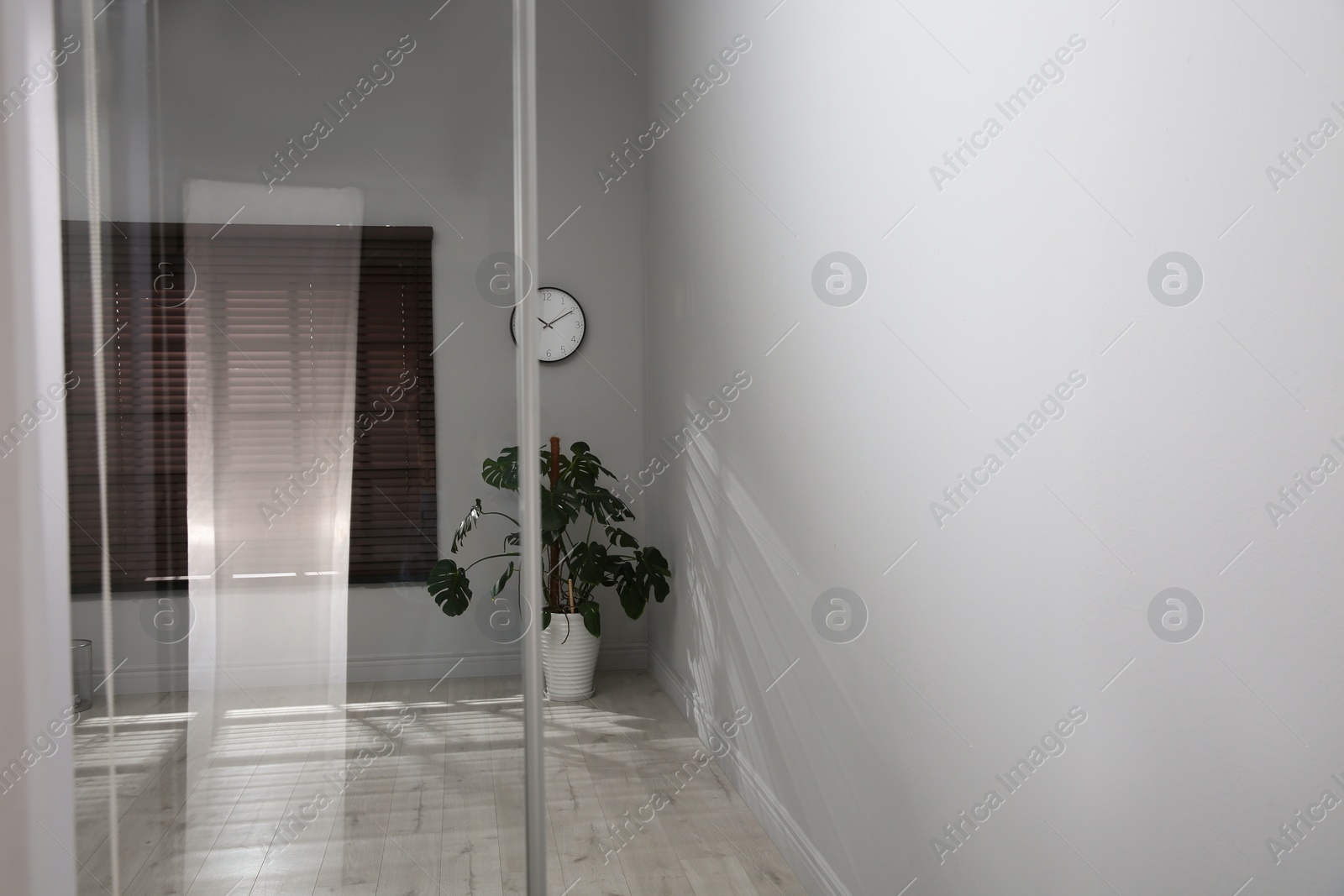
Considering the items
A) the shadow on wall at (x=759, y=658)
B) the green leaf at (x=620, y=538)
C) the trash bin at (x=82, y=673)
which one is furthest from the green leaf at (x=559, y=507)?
the trash bin at (x=82, y=673)

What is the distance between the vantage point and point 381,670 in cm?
124

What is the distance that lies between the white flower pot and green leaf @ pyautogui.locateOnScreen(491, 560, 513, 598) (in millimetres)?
2330

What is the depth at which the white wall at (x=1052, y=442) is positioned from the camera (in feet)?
2.99

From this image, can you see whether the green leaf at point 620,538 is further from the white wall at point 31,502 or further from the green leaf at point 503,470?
the white wall at point 31,502

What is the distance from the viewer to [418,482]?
1.24 meters

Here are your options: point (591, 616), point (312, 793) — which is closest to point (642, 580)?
point (591, 616)

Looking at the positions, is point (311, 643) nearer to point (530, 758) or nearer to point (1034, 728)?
point (530, 758)

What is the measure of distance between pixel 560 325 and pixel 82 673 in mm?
3084

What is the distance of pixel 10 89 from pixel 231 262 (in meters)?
0.28

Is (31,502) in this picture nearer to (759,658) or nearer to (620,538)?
(759,658)

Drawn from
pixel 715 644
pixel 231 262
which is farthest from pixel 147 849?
Result: pixel 715 644

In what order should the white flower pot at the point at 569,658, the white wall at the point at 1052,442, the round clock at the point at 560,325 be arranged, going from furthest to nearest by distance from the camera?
1. the round clock at the point at 560,325
2. the white flower pot at the point at 569,658
3. the white wall at the point at 1052,442

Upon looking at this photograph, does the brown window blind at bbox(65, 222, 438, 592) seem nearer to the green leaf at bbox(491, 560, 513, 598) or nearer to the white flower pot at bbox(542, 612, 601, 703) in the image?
the green leaf at bbox(491, 560, 513, 598)

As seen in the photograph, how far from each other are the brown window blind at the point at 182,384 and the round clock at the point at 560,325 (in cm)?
276
